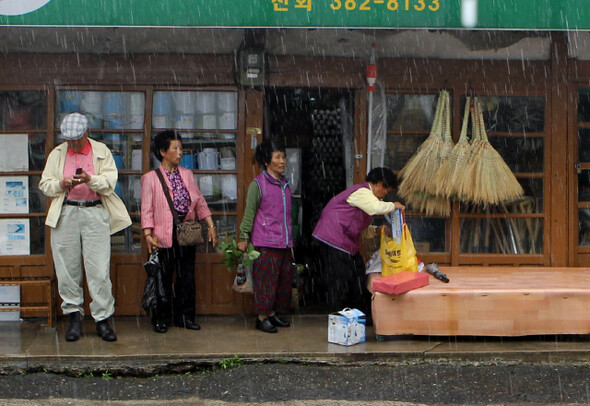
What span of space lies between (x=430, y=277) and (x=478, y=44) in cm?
241

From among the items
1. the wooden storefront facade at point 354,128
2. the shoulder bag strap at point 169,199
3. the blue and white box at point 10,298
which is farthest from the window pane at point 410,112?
the blue and white box at point 10,298

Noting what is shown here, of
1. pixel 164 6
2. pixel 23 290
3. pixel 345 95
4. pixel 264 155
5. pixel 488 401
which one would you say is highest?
pixel 164 6

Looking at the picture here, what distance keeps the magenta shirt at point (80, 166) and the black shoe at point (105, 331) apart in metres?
1.15

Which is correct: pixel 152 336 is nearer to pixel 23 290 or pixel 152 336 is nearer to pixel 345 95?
pixel 23 290

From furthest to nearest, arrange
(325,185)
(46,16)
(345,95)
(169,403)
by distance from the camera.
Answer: (325,185) < (345,95) < (46,16) < (169,403)

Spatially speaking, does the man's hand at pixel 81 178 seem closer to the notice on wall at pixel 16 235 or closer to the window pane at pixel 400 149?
the notice on wall at pixel 16 235

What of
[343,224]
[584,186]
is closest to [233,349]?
[343,224]

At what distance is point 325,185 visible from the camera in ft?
33.0

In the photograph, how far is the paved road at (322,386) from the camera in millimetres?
5953

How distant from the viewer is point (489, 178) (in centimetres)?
793

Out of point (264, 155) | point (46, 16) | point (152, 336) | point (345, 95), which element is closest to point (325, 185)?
point (345, 95)

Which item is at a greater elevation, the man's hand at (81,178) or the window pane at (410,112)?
the window pane at (410,112)

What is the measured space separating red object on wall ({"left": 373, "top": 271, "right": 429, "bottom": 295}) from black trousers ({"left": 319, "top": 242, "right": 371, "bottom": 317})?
0.48 m

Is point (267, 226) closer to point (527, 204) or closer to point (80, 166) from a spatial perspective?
point (80, 166)
